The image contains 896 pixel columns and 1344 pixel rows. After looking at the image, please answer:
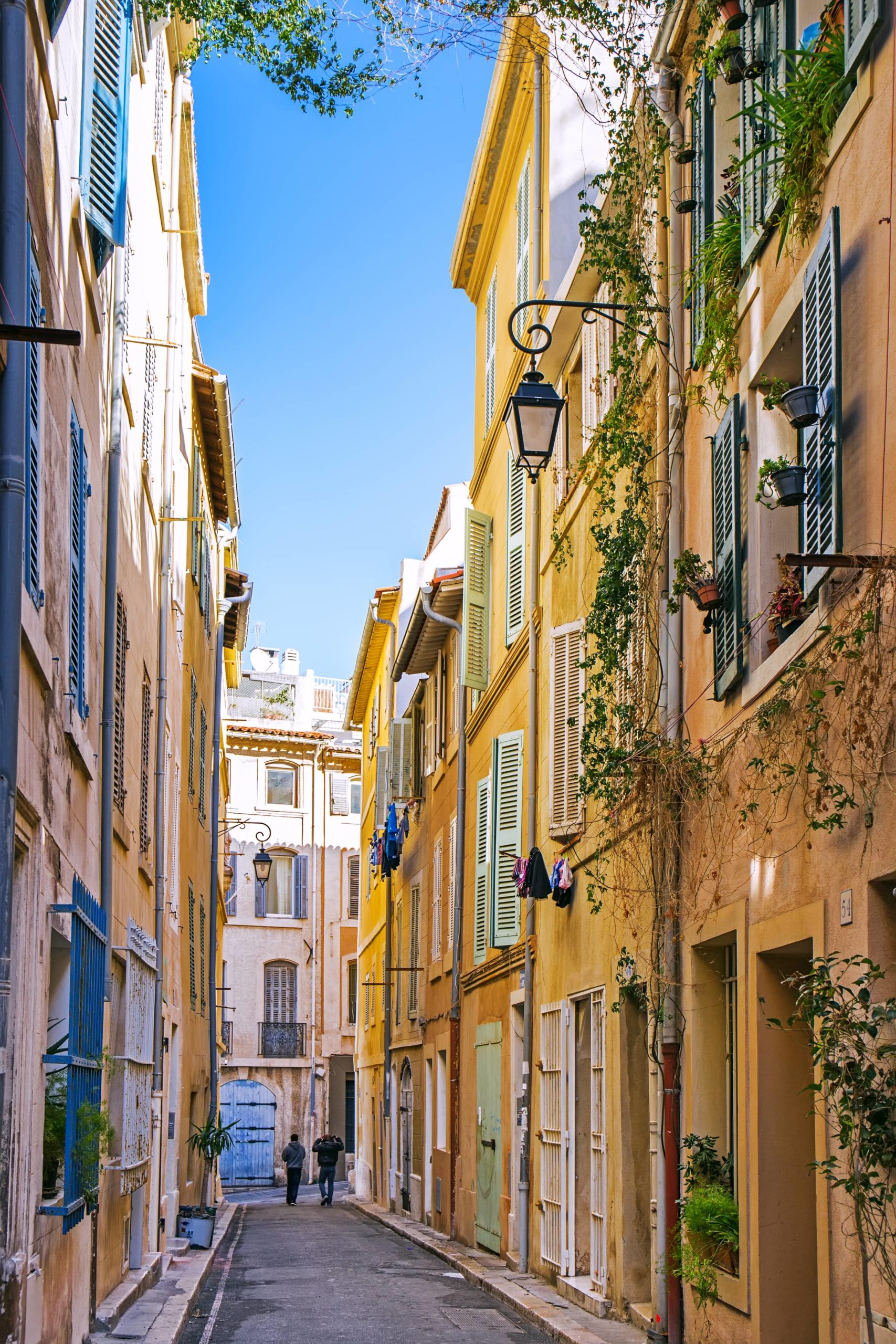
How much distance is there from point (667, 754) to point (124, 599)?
5.02 meters

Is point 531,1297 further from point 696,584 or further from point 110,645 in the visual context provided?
point 696,584

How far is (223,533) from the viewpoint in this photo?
1130 inches

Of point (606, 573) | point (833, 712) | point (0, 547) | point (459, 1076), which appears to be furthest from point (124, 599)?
point (459, 1076)

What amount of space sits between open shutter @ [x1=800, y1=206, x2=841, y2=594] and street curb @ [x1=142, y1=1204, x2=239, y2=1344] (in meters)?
6.90

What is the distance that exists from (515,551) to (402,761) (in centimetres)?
1113

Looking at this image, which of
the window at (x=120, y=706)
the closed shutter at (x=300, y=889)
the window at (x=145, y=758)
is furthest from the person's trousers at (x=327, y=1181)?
the window at (x=120, y=706)

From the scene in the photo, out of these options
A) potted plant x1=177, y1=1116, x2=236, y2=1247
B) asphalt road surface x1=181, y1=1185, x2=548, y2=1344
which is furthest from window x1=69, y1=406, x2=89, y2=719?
potted plant x1=177, y1=1116, x2=236, y2=1247

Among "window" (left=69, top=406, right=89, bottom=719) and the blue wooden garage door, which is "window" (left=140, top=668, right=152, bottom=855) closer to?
"window" (left=69, top=406, right=89, bottom=719)

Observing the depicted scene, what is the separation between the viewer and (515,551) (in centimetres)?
1766

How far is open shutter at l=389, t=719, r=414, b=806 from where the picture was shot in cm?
2805

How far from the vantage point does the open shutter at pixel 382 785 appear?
3209cm

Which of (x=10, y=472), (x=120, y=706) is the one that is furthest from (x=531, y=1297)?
(x=10, y=472)

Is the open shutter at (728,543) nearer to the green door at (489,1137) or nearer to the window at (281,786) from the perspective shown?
the green door at (489,1137)

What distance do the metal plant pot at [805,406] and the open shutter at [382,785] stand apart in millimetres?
24273
